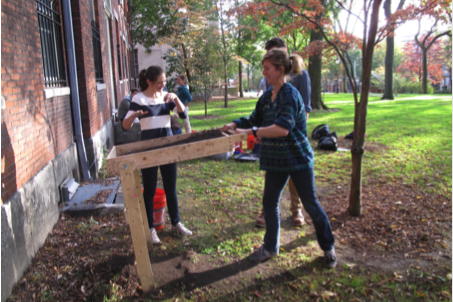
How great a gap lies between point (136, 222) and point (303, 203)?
1620 millimetres

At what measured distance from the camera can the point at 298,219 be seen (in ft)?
14.9

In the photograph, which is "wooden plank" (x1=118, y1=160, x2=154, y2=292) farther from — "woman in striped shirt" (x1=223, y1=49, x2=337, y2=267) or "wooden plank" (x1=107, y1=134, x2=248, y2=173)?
"woman in striped shirt" (x1=223, y1=49, x2=337, y2=267)

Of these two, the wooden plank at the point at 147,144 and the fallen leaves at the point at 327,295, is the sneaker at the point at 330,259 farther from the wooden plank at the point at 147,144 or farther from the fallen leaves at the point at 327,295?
the wooden plank at the point at 147,144

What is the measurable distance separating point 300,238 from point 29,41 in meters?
4.07

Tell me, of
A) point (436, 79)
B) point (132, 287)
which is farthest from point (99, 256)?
point (436, 79)

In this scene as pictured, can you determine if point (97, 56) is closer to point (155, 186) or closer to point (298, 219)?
point (155, 186)

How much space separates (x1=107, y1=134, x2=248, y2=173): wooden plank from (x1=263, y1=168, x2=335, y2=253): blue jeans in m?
0.68

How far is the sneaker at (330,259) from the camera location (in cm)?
352

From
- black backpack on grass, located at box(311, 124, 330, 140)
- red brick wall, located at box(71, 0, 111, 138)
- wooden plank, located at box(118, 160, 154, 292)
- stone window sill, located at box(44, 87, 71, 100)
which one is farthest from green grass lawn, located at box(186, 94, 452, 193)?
stone window sill, located at box(44, 87, 71, 100)

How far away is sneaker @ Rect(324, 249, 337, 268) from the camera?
3520 mm

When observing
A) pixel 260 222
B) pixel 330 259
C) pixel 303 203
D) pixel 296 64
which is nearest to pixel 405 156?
pixel 260 222

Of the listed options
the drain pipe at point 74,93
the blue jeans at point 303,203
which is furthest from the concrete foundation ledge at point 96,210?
the blue jeans at point 303,203

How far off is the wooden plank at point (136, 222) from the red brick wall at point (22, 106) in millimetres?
1195

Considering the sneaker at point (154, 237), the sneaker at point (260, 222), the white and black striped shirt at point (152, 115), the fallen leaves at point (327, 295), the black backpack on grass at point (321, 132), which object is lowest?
the fallen leaves at point (327, 295)
